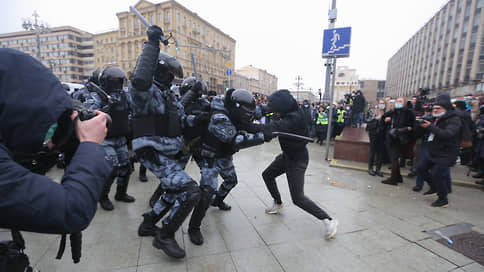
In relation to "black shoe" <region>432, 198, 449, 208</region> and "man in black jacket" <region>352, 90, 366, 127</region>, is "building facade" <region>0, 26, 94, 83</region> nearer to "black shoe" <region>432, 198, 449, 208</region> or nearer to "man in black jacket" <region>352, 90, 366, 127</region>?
"man in black jacket" <region>352, 90, 366, 127</region>

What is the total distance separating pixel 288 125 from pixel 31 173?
8.29ft

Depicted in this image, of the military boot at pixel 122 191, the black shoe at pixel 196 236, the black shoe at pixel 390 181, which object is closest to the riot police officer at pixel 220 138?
the black shoe at pixel 196 236

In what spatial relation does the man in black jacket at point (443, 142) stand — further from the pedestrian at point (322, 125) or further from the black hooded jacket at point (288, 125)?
the pedestrian at point (322, 125)

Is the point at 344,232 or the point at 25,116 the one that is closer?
the point at 25,116

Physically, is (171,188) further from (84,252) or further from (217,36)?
(217,36)

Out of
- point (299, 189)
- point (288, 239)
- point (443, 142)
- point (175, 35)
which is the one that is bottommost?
point (288, 239)

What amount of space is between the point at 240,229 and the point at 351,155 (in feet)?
17.0

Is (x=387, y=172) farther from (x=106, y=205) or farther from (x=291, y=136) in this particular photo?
(x=106, y=205)

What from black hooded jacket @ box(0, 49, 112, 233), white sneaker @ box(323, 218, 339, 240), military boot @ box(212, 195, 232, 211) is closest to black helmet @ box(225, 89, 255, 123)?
military boot @ box(212, 195, 232, 211)

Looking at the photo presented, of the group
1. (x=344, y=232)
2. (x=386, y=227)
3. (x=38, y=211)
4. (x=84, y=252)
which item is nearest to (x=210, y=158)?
(x=84, y=252)

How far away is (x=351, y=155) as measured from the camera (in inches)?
275

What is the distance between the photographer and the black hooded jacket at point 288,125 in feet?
9.66

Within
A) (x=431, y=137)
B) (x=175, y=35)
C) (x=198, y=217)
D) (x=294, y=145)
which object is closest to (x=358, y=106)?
(x=431, y=137)

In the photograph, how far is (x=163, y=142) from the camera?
252cm
